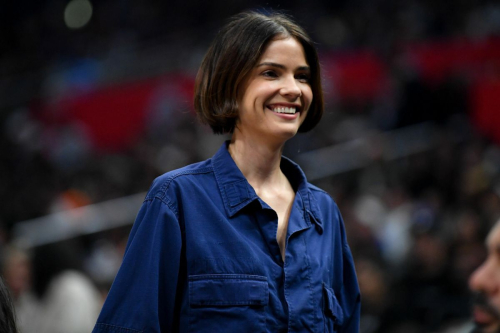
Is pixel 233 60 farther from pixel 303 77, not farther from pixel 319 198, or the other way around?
pixel 319 198

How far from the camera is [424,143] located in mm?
7668

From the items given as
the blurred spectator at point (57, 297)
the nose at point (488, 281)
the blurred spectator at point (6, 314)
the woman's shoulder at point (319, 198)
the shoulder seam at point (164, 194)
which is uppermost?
the shoulder seam at point (164, 194)

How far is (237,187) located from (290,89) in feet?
1.03

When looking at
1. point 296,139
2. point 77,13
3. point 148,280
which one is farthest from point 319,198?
point 77,13

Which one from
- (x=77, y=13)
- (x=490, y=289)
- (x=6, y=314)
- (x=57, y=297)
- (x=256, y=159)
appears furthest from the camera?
(x=77, y=13)

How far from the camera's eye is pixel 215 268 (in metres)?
1.86

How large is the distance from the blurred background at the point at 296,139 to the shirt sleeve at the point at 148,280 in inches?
71.2

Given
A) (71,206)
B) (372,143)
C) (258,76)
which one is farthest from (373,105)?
(258,76)

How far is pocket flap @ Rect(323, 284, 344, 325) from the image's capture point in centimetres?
199

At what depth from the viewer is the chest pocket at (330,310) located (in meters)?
1.99

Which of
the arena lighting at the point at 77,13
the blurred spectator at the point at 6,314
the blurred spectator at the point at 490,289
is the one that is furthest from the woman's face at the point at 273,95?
the arena lighting at the point at 77,13

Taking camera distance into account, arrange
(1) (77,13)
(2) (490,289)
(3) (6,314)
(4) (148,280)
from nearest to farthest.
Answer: (3) (6,314), (4) (148,280), (2) (490,289), (1) (77,13)

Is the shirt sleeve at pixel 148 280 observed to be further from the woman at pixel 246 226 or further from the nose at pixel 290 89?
the nose at pixel 290 89

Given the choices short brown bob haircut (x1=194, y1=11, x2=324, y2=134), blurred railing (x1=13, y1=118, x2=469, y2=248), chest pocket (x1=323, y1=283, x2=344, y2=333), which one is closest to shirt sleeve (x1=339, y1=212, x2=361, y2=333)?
chest pocket (x1=323, y1=283, x2=344, y2=333)
